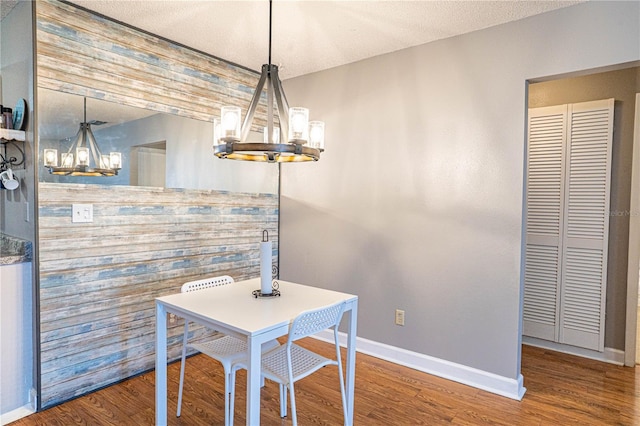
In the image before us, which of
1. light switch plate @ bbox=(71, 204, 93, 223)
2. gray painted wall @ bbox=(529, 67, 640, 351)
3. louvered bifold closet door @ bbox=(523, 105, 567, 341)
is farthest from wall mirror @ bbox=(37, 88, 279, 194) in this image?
gray painted wall @ bbox=(529, 67, 640, 351)

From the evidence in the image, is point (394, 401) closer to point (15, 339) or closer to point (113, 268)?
point (113, 268)

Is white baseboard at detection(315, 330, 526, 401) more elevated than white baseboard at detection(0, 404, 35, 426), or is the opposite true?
white baseboard at detection(315, 330, 526, 401)

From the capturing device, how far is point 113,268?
2.52m

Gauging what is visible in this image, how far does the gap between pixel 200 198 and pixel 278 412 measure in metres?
1.71

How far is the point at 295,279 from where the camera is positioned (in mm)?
3633

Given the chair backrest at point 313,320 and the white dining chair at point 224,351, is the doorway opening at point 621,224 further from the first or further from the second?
the white dining chair at point 224,351

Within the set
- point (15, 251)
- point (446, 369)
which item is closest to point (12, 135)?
point (15, 251)

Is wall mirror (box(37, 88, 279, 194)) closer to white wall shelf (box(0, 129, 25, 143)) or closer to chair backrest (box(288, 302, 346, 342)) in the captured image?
white wall shelf (box(0, 129, 25, 143))

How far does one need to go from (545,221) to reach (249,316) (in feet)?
9.27

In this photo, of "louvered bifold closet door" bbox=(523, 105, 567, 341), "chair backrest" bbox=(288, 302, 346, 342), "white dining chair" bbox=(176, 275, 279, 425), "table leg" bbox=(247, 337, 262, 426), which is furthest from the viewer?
"louvered bifold closet door" bbox=(523, 105, 567, 341)

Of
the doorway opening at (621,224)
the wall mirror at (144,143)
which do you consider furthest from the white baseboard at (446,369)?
the wall mirror at (144,143)

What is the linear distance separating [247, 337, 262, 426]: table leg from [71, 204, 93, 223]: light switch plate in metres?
1.51

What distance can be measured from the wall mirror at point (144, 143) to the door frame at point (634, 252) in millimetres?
3140

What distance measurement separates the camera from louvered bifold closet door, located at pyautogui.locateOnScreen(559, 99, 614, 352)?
3.00 metres
